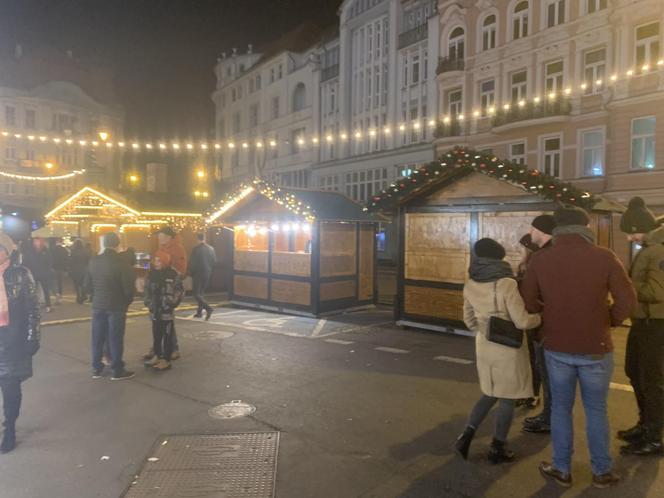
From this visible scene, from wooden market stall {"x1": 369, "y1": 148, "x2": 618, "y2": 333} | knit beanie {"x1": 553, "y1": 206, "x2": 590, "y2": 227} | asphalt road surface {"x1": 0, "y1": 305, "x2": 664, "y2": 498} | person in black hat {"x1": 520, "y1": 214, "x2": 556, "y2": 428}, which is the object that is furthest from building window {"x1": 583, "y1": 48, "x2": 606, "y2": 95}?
knit beanie {"x1": 553, "y1": 206, "x2": 590, "y2": 227}

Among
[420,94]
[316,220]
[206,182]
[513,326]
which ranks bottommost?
[513,326]

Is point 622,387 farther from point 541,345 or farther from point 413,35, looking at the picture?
point 413,35

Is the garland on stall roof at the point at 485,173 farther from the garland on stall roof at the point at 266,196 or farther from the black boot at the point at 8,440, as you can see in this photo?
the black boot at the point at 8,440

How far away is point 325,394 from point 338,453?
1663mm

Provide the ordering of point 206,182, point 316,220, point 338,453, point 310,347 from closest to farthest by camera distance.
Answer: point 338,453, point 310,347, point 316,220, point 206,182

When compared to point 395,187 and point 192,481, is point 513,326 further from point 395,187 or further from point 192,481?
point 395,187

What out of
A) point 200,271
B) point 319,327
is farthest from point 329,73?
point 319,327

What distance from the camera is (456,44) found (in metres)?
27.7

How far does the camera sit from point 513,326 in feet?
13.5

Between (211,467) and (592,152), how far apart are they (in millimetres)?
22175

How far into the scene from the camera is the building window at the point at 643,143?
63.6 feet

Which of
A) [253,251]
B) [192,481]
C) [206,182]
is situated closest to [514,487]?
[192,481]

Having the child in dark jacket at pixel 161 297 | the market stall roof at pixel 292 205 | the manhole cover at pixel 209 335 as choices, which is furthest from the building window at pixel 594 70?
the child in dark jacket at pixel 161 297

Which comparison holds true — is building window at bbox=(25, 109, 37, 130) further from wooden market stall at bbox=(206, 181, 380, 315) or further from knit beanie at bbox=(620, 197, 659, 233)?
knit beanie at bbox=(620, 197, 659, 233)
